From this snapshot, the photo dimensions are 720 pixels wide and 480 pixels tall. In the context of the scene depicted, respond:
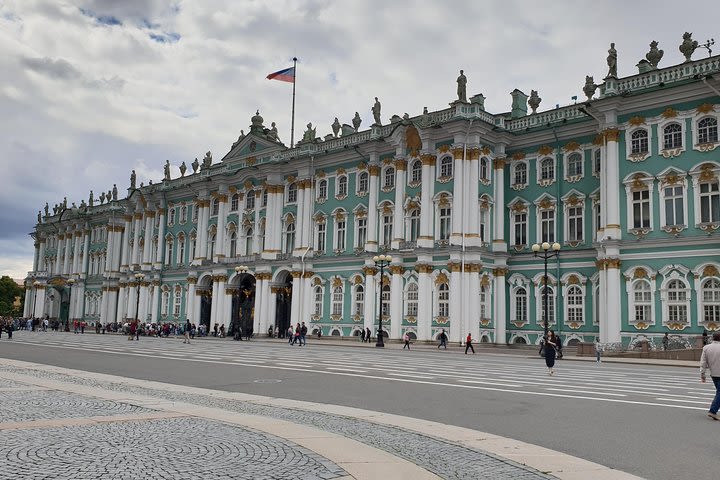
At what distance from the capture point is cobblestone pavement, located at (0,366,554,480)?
26.5 ft

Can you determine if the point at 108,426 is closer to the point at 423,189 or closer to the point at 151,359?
the point at 151,359

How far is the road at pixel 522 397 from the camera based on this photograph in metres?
9.97

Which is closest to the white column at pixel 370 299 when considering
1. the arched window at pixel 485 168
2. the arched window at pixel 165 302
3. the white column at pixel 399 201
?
the white column at pixel 399 201

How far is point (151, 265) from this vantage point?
77.0 m

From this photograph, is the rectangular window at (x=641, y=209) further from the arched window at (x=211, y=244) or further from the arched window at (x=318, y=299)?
the arched window at (x=211, y=244)

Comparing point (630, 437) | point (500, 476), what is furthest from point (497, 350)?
point (500, 476)

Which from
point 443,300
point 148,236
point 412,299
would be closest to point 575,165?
point 443,300

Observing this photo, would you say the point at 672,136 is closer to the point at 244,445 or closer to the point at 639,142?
the point at 639,142

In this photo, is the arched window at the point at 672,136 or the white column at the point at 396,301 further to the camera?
the white column at the point at 396,301

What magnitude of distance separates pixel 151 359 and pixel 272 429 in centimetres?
1976

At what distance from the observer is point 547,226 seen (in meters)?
48.1

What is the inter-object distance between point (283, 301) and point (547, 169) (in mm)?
26526

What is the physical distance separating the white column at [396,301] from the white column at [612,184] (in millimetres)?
15702

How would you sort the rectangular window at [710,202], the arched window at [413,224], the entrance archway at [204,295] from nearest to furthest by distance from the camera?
the rectangular window at [710,202] → the arched window at [413,224] → the entrance archway at [204,295]
